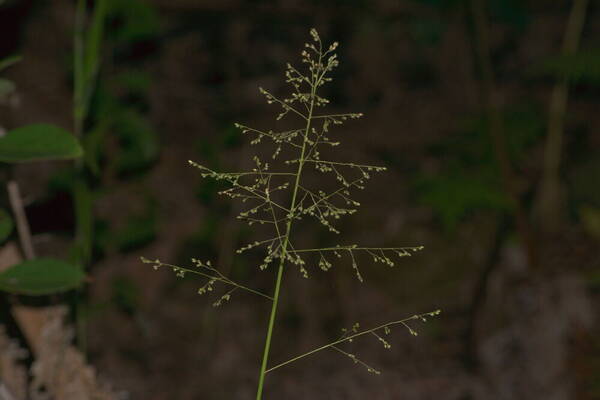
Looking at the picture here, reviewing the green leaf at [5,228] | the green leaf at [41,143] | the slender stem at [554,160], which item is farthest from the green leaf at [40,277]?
the slender stem at [554,160]

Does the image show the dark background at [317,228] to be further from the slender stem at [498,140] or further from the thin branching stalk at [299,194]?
the thin branching stalk at [299,194]

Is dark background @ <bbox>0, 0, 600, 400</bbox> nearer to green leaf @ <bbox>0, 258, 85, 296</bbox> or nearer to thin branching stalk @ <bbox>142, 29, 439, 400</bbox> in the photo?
thin branching stalk @ <bbox>142, 29, 439, 400</bbox>

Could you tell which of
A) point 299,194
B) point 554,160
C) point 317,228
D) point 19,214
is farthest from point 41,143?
point 554,160

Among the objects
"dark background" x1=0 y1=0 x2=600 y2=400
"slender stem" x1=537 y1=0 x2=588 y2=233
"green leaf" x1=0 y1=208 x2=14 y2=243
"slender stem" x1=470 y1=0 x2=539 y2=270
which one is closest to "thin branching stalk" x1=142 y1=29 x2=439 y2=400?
"dark background" x1=0 y1=0 x2=600 y2=400

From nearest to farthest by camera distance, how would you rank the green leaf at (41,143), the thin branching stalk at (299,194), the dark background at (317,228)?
the thin branching stalk at (299,194), the green leaf at (41,143), the dark background at (317,228)

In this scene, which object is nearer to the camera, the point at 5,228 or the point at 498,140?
the point at 5,228

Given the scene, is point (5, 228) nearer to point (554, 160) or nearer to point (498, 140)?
point (498, 140)
